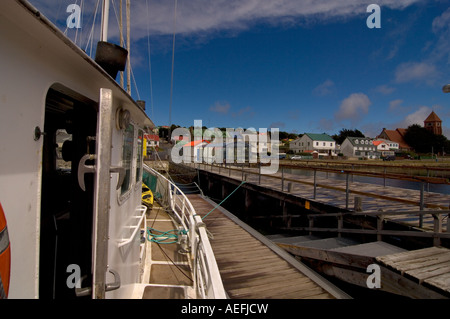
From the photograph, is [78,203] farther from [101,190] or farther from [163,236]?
[163,236]

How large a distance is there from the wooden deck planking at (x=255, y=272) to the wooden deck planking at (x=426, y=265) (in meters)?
1.40

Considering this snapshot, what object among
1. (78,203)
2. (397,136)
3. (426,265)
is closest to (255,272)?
(426,265)

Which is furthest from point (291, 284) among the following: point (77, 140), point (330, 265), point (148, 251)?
point (77, 140)

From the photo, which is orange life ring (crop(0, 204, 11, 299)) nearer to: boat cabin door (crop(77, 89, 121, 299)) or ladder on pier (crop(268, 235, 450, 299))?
boat cabin door (crop(77, 89, 121, 299))

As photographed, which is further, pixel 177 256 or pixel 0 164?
pixel 177 256

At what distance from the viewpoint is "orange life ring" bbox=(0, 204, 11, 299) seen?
3.87 ft

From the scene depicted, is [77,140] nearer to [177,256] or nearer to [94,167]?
[94,167]

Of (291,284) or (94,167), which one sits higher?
(94,167)

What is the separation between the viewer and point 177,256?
17.2 ft

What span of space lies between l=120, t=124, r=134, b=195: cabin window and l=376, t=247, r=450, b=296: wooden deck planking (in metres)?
4.83

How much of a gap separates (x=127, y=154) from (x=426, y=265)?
5.49m
